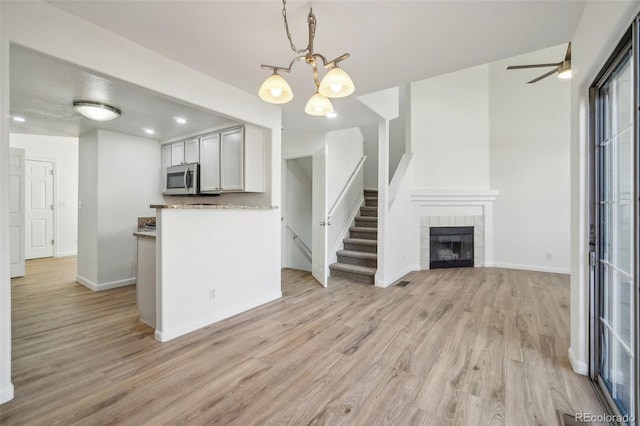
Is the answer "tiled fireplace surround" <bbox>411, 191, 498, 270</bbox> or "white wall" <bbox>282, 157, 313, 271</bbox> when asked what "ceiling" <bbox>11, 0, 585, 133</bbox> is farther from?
"tiled fireplace surround" <bbox>411, 191, 498, 270</bbox>

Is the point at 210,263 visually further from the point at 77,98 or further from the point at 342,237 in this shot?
the point at 342,237

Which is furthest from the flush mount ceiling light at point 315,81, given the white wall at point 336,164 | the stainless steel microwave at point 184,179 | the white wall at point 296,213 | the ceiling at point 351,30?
the white wall at point 296,213

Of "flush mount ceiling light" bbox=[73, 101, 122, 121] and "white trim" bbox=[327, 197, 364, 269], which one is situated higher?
"flush mount ceiling light" bbox=[73, 101, 122, 121]

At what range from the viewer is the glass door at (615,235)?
147 centimetres

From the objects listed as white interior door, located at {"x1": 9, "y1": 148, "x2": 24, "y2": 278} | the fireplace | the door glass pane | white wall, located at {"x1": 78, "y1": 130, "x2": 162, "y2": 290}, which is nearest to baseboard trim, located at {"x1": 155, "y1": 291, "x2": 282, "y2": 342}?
white wall, located at {"x1": 78, "y1": 130, "x2": 162, "y2": 290}

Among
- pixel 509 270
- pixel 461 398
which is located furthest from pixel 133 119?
pixel 509 270

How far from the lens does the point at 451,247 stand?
563cm

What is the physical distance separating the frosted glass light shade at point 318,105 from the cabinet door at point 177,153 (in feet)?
10.4

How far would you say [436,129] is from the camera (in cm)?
542

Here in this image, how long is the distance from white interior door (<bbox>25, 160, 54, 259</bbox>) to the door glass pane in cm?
907

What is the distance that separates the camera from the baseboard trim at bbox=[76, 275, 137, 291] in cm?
403

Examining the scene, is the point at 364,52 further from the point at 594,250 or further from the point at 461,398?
the point at 461,398

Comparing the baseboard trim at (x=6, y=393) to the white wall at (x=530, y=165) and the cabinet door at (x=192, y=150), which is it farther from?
the white wall at (x=530, y=165)

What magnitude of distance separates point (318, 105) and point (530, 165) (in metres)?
5.18
